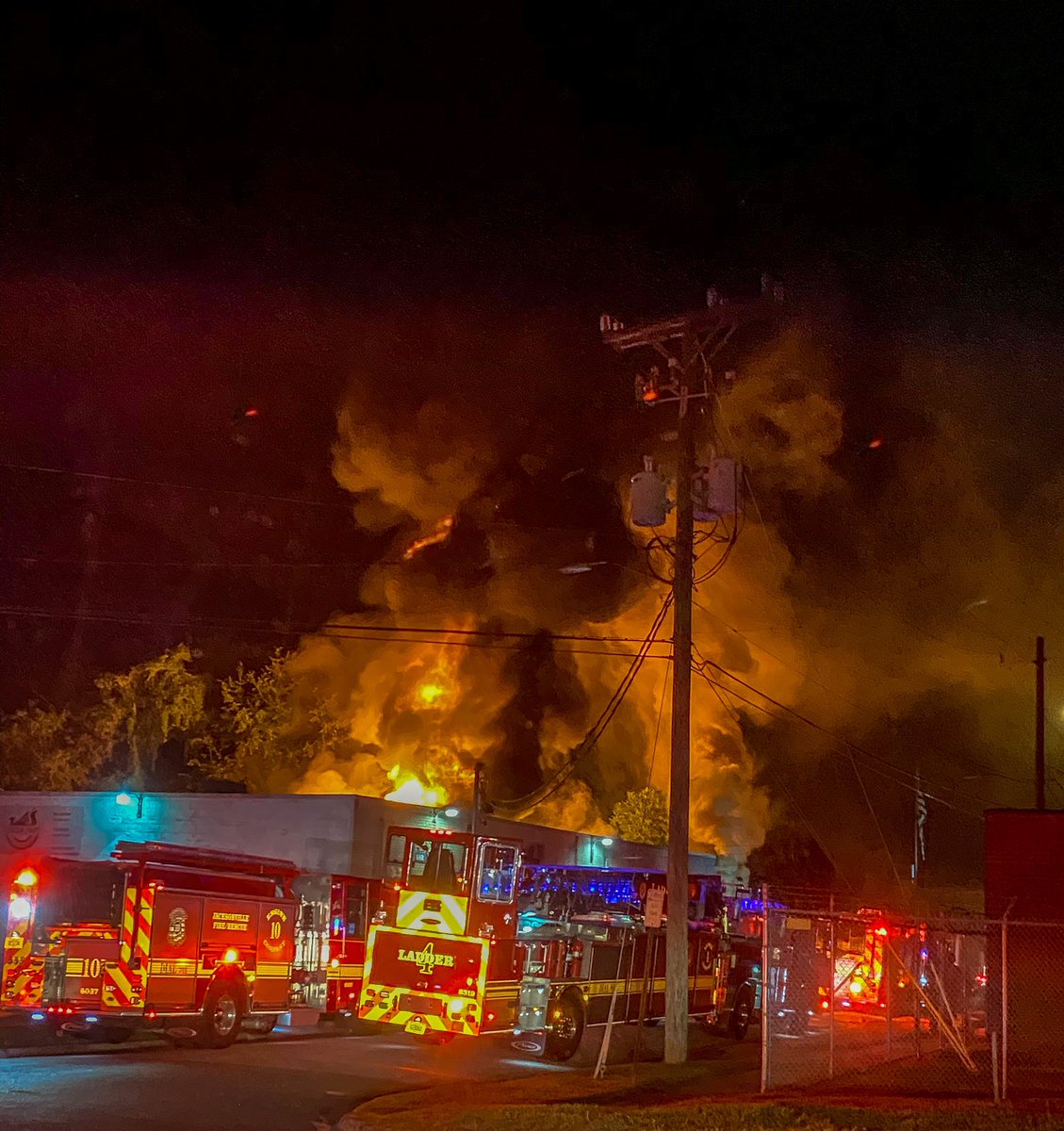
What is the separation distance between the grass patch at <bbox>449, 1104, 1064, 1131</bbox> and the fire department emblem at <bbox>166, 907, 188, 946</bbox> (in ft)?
22.4

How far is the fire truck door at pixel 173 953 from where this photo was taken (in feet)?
57.1

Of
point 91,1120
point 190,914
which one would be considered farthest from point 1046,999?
point 91,1120

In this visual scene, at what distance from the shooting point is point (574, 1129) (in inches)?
452

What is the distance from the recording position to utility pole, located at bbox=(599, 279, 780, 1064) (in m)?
17.5

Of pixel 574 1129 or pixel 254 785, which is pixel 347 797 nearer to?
pixel 574 1129

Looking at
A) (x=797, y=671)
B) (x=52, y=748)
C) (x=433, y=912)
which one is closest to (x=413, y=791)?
(x=797, y=671)

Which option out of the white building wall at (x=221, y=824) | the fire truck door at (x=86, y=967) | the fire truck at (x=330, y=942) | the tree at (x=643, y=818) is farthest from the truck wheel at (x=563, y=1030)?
the tree at (x=643, y=818)

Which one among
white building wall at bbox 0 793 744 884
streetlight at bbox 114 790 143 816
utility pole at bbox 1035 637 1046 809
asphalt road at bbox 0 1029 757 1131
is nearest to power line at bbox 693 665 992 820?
utility pole at bbox 1035 637 1046 809

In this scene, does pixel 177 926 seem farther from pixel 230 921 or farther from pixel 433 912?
pixel 433 912

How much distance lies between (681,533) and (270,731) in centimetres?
3008

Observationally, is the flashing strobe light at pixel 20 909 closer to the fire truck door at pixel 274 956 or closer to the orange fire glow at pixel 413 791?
the fire truck door at pixel 274 956

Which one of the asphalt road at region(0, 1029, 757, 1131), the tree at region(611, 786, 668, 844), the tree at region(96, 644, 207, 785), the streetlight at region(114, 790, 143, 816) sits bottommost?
the asphalt road at region(0, 1029, 757, 1131)

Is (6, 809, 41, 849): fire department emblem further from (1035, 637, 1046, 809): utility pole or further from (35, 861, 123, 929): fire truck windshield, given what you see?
(1035, 637, 1046, 809): utility pole

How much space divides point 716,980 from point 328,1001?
21.4 feet
